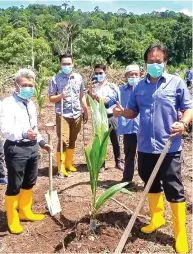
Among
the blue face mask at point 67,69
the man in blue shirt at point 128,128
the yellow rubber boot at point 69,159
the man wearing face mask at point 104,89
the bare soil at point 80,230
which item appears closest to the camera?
the bare soil at point 80,230

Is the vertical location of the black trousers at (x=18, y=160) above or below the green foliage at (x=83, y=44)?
below

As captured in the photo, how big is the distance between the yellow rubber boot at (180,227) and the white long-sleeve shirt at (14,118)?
136 centimetres

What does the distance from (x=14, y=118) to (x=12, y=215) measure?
86cm

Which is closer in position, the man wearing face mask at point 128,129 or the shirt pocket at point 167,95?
the shirt pocket at point 167,95

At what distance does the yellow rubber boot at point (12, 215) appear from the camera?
10.7 ft

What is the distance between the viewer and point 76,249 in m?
2.99

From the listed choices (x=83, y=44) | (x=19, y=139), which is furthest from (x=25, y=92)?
(x=83, y=44)

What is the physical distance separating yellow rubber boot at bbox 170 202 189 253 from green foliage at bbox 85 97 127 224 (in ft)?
1.62

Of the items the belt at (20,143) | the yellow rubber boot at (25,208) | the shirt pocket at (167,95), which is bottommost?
the yellow rubber boot at (25,208)

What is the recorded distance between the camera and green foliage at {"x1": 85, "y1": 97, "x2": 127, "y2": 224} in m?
3.04

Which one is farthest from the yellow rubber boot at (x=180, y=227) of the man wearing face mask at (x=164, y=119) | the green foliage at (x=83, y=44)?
the green foliage at (x=83, y=44)

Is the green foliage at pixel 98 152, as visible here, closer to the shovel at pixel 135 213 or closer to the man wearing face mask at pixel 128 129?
the shovel at pixel 135 213

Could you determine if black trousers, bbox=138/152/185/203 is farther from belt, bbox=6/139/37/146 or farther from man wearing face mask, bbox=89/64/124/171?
man wearing face mask, bbox=89/64/124/171

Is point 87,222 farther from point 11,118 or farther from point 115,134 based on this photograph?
point 115,134
